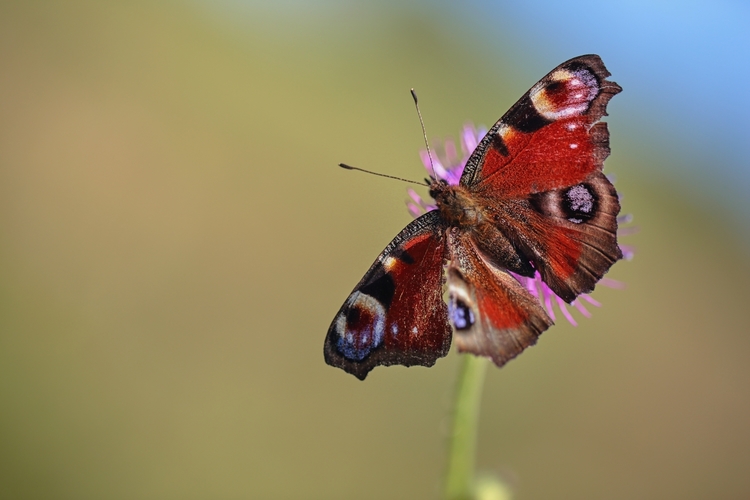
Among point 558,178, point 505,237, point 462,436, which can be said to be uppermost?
point 558,178

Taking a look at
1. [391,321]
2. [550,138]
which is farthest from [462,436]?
[550,138]

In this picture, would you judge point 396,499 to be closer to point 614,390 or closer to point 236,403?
point 236,403

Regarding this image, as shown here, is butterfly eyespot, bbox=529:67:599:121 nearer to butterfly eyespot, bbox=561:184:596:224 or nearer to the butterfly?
the butterfly

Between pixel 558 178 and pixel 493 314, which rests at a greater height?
pixel 558 178

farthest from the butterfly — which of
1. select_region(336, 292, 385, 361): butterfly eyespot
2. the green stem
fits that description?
the green stem

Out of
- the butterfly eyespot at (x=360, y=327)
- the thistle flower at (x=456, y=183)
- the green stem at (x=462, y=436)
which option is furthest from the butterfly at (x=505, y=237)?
the green stem at (x=462, y=436)

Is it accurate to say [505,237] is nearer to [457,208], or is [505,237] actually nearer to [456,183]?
[457,208]

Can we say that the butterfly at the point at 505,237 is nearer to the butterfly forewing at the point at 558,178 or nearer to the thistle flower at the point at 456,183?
the butterfly forewing at the point at 558,178

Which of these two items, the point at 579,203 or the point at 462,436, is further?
the point at 462,436
